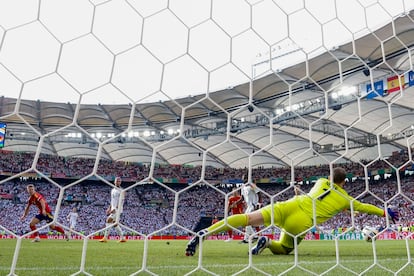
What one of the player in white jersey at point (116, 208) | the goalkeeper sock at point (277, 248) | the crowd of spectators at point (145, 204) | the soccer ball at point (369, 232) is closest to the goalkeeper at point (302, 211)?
the soccer ball at point (369, 232)

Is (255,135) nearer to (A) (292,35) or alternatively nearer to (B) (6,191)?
(B) (6,191)

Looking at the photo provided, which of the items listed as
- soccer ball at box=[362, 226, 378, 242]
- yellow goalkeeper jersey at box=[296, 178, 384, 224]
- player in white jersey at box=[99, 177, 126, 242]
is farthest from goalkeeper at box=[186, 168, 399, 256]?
player in white jersey at box=[99, 177, 126, 242]

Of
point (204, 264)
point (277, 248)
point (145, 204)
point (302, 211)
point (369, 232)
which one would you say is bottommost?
point (204, 264)

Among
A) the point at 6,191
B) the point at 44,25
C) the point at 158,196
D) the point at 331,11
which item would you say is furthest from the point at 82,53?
the point at 6,191

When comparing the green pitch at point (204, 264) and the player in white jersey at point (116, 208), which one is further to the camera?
the green pitch at point (204, 264)

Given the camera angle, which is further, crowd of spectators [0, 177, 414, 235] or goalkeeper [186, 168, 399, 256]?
crowd of spectators [0, 177, 414, 235]

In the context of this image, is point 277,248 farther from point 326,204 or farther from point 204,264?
point 204,264

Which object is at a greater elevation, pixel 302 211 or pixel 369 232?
pixel 302 211

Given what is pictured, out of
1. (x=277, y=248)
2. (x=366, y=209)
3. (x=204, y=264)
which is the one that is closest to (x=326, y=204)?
(x=366, y=209)

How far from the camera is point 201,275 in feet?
6.11

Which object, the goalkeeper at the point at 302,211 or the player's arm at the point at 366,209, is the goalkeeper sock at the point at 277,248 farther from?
the player's arm at the point at 366,209

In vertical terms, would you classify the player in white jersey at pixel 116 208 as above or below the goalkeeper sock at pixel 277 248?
above

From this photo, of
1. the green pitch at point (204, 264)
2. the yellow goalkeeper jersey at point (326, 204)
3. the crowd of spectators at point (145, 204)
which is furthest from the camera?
the crowd of spectators at point (145, 204)

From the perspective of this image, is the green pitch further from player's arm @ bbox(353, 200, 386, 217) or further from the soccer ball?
player's arm @ bbox(353, 200, 386, 217)
